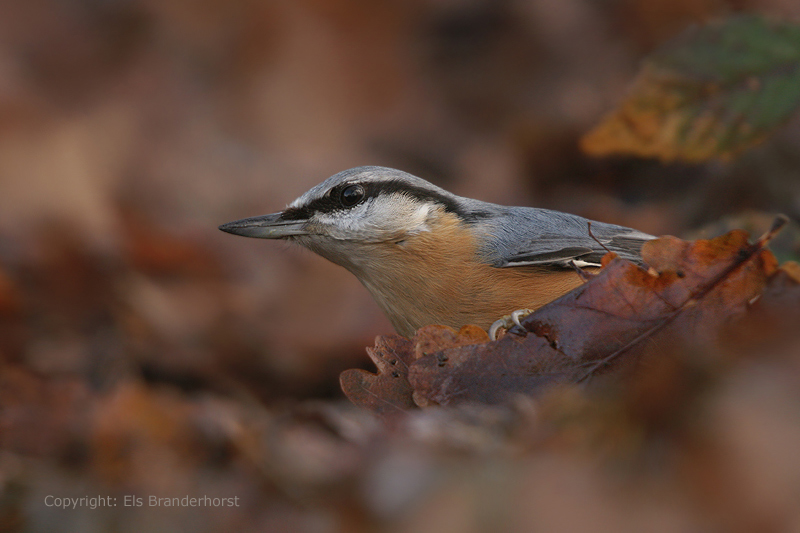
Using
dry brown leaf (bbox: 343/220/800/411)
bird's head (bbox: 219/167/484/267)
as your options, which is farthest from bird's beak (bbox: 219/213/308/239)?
dry brown leaf (bbox: 343/220/800/411)

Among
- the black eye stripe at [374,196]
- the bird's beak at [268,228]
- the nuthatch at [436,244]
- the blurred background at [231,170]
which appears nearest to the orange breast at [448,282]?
the nuthatch at [436,244]

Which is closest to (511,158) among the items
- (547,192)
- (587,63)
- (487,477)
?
(547,192)

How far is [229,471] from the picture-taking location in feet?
6.40

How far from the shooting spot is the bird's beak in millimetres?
2875

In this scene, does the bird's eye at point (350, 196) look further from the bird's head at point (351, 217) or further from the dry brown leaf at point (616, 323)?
the dry brown leaf at point (616, 323)

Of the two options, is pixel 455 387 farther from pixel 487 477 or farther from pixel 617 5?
pixel 617 5

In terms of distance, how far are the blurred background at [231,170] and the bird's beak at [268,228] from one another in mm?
253

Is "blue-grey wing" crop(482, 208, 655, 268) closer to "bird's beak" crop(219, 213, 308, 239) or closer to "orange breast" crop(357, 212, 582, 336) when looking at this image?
"orange breast" crop(357, 212, 582, 336)

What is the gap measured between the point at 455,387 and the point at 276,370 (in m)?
2.23

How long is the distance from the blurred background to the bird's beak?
25 centimetres

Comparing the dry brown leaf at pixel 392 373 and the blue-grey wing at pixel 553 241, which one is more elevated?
the blue-grey wing at pixel 553 241

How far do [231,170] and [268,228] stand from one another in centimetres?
305

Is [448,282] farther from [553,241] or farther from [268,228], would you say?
[268,228]

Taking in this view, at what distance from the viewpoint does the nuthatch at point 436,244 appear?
2.61 metres
